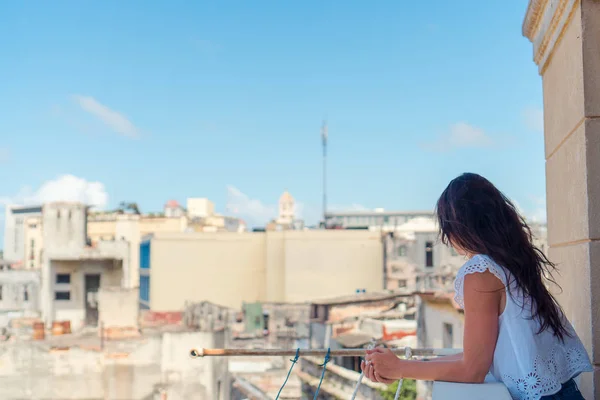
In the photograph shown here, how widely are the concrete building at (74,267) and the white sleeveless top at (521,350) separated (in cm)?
3926

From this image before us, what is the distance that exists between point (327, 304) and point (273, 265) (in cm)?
1739

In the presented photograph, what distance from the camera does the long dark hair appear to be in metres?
2.31

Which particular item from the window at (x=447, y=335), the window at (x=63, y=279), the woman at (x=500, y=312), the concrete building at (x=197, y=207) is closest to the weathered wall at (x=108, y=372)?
the window at (x=447, y=335)

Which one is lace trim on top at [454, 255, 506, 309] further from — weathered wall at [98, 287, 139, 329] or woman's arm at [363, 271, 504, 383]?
weathered wall at [98, 287, 139, 329]

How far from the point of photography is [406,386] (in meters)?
18.8

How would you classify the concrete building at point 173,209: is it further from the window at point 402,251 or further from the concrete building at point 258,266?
the window at point 402,251

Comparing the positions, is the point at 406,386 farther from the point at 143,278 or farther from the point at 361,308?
the point at 143,278

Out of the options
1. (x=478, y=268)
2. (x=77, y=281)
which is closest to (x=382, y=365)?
(x=478, y=268)

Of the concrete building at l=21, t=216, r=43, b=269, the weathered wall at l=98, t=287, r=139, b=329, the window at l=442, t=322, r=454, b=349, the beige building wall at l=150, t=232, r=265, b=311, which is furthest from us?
the concrete building at l=21, t=216, r=43, b=269

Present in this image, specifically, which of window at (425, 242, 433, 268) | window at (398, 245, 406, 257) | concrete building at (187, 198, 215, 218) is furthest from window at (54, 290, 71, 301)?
concrete building at (187, 198, 215, 218)

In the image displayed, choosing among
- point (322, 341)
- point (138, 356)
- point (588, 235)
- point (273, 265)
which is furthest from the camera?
point (273, 265)

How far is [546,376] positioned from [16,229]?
76.4 meters

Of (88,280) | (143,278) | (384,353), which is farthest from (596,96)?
(143,278)

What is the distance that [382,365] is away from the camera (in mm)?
2479
